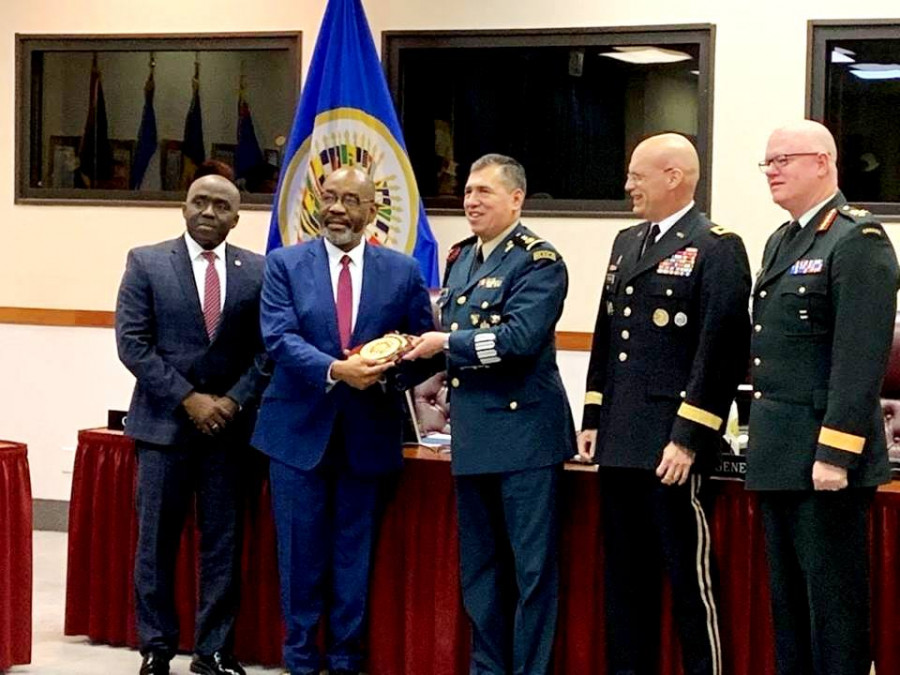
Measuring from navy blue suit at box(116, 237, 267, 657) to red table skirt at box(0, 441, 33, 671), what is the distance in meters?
0.33

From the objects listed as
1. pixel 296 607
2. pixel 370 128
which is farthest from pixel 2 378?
pixel 296 607

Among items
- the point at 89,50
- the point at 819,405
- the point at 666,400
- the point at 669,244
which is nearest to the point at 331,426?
the point at 666,400

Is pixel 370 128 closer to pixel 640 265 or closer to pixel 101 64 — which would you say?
pixel 101 64

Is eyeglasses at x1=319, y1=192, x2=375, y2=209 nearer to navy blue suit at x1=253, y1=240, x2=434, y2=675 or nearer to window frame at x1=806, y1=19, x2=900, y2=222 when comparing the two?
navy blue suit at x1=253, y1=240, x2=434, y2=675

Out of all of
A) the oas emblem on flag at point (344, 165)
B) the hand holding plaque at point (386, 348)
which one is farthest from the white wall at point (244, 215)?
the hand holding plaque at point (386, 348)

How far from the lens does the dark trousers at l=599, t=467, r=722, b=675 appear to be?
142 inches

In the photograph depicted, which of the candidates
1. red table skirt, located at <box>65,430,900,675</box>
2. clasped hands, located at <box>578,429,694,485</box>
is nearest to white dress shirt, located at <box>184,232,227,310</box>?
red table skirt, located at <box>65,430,900,675</box>

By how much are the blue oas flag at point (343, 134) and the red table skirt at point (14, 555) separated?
83.1 inches

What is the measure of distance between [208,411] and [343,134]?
2.27m

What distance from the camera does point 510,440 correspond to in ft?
12.5

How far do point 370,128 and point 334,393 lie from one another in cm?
230

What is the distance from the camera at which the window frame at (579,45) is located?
591 centimetres

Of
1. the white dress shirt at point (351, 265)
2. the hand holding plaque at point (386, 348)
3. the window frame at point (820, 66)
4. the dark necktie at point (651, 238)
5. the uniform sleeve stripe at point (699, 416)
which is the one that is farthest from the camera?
the window frame at point (820, 66)

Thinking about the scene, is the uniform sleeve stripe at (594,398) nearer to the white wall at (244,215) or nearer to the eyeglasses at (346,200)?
the eyeglasses at (346,200)
